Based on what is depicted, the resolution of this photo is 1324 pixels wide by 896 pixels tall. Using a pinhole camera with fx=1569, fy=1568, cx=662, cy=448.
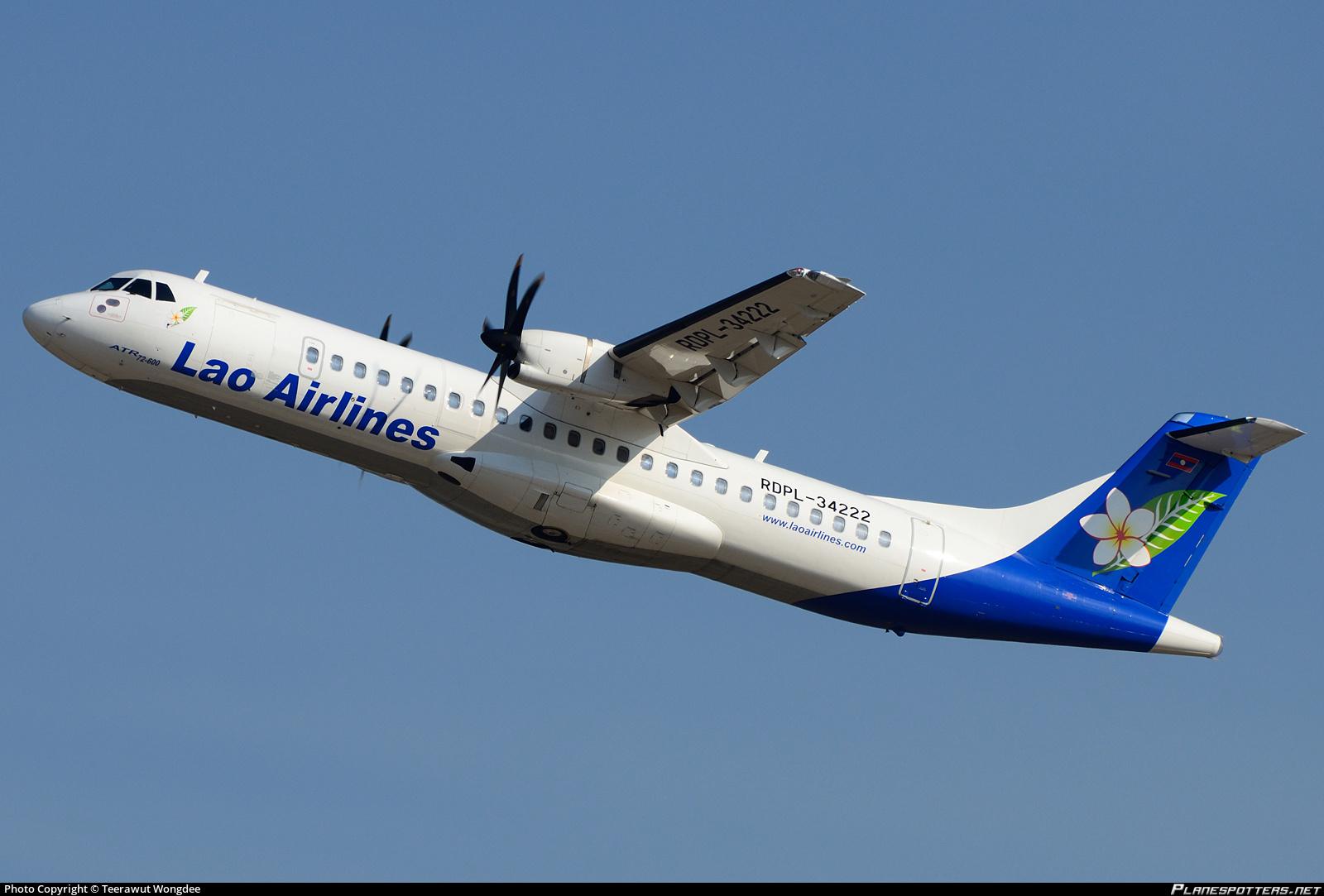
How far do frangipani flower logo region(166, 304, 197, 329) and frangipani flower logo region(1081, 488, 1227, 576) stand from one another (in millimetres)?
16451

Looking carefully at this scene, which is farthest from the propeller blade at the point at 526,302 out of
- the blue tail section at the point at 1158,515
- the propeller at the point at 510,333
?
the blue tail section at the point at 1158,515

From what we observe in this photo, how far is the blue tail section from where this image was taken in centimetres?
2908

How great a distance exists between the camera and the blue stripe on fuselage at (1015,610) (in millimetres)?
28000

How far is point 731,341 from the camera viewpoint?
81.8 feet

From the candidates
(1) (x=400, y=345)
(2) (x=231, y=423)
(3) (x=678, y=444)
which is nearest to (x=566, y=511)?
(3) (x=678, y=444)

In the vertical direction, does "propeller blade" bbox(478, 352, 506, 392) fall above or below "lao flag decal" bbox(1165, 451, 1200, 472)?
below

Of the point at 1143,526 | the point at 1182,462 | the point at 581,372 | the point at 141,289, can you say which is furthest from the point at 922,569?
the point at 141,289

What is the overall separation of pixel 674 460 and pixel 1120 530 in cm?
885

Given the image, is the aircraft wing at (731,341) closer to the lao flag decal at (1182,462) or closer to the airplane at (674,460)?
the airplane at (674,460)

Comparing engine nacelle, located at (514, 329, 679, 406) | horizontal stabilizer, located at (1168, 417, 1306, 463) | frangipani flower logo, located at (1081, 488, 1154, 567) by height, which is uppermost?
horizontal stabilizer, located at (1168, 417, 1306, 463)

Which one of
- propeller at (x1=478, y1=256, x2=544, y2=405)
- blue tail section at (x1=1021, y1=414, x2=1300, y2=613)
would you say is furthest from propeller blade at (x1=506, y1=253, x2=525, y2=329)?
blue tail section at (x1=1021, y1=414, x2=1300, y2=613)

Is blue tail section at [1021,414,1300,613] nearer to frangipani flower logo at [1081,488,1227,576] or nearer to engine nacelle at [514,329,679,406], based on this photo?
frangipani flower logo at [1081,488,1227,576]

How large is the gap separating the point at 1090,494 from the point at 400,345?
1327cm

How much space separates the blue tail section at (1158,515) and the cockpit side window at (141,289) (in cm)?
1595
